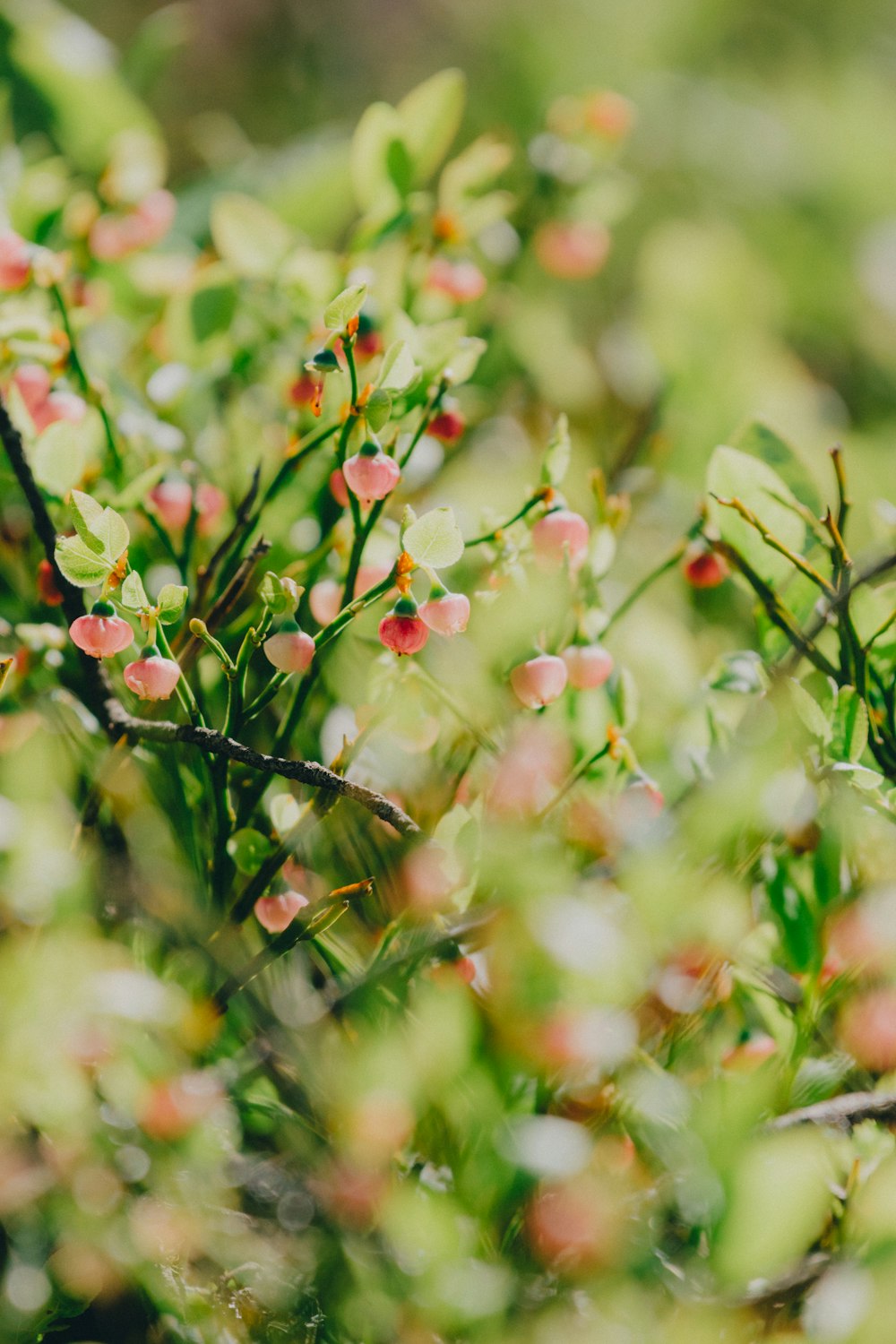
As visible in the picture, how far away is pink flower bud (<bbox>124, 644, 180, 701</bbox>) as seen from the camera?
1.05ft

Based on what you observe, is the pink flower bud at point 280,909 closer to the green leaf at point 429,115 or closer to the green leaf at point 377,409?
the green leaf at point 377,409

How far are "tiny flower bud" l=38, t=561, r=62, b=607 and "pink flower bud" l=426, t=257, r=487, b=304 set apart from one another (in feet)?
0.75

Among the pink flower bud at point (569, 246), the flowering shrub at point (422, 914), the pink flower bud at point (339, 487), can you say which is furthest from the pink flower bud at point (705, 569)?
the pink flower bud at point (569, 246)

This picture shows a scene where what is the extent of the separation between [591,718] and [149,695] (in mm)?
176

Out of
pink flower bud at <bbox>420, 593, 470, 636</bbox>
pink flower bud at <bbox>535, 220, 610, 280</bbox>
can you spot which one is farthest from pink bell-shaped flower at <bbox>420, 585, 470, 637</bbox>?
pink flower bud at <bbox>535, 220, 610, 280</bbox>

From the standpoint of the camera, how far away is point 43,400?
0.46 meters

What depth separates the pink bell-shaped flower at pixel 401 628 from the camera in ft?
1.11

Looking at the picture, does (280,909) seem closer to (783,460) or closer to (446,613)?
(446,613)

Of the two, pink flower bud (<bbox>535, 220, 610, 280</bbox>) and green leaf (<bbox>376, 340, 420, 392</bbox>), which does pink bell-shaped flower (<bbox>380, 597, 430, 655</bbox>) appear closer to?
green leaf (<bbox>376, 340, 420, 392</bbox>)

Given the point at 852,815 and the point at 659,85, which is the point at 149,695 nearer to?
the point at 852,815

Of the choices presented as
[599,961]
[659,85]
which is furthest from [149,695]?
[659,85]

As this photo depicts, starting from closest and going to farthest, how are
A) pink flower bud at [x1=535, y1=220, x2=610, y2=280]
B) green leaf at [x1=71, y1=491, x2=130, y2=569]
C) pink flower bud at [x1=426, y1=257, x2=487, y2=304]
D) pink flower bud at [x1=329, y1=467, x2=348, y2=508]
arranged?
green leaf at [x1=71, y1=491, x2=130, y2=569]
pink flower bud at [x1=329, y1=467, x2=348, y2=508]
pink flower bud at [x1=426, y1=257, x2=487, y2=304]
pink flower bud at [x1=535, y1=220, x2=610, y2=280]

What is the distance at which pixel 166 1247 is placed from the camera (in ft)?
1.31

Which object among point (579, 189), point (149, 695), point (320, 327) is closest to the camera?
point (149, 695)
